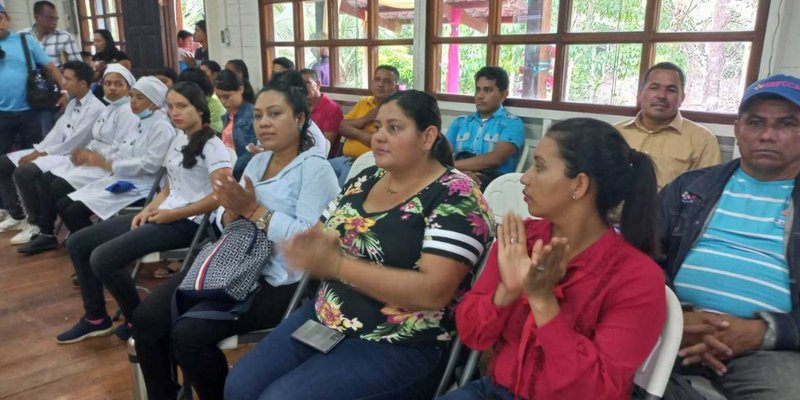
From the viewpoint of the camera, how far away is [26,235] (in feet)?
12.7

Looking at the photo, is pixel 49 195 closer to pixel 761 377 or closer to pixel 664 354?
pixel 664 354

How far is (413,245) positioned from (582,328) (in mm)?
480

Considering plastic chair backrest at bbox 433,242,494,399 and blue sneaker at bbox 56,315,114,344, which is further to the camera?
blue sneaker at bbox 56,315,114,344

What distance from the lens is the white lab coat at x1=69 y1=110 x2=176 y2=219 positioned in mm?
2855

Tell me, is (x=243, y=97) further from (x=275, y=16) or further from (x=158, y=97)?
(x=275, y=16)

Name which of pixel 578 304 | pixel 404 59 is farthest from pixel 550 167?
pixel 404 59

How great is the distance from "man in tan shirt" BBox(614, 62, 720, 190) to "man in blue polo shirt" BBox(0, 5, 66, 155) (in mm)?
4600

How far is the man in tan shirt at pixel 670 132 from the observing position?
8.33 feet

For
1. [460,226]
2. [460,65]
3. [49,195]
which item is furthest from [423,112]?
[49,195]

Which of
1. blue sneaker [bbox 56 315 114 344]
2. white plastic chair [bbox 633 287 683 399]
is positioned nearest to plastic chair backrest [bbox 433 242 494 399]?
white plastic chair [bbox 633 287 683 399]

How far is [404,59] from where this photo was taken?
425 cm

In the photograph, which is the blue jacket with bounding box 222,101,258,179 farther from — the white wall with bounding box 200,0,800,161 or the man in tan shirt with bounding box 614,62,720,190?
the man in tan shirt with bounding box 614,62,720,190

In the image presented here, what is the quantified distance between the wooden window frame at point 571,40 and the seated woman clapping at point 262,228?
195 cm

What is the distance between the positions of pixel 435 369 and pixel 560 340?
1.53ft
